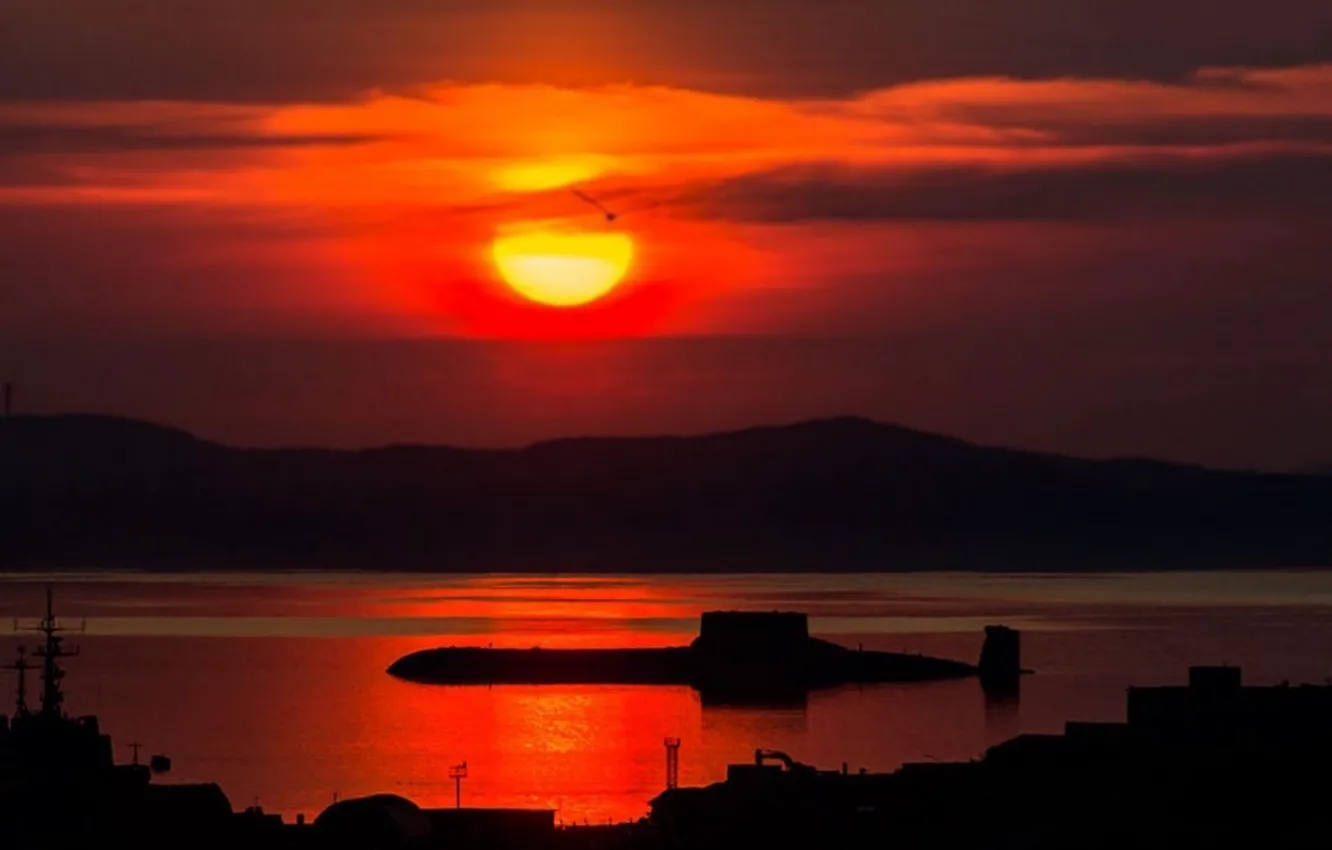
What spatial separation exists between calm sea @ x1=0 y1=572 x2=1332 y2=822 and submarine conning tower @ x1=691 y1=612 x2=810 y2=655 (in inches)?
235

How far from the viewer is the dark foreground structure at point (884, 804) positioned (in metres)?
28.8

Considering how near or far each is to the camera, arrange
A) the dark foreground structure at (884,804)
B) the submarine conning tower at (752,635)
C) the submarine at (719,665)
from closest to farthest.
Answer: the dark foreground structure at (884,804) < the submarine at (719,665) < the submarine conning tower at (752,635)

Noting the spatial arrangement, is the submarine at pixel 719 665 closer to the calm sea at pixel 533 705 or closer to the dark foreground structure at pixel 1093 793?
the calm sea at pixel 533 705

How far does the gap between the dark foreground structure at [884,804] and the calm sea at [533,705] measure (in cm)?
1470

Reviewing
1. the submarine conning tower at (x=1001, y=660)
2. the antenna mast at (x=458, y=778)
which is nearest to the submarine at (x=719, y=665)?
the submarine conning tower at (x=1001, y=660)

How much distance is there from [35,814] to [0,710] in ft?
180

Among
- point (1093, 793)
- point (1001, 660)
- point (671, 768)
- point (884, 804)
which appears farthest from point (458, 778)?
point (1001, 660)

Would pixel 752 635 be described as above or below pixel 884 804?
above

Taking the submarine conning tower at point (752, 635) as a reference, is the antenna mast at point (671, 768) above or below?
below

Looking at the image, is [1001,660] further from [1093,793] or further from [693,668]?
[1093,793]

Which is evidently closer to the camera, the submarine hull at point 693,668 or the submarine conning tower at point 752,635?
the submarine hull at point 693,668

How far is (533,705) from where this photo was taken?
103688 millimetres

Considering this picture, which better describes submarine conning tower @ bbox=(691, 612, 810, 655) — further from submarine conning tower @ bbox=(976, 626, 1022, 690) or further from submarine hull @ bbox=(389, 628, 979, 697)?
submarine conning tower @ bbox=(976, 626, 1022, 690)

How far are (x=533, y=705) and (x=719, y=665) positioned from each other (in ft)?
64.0
